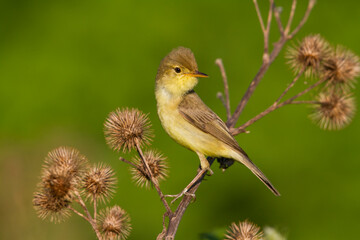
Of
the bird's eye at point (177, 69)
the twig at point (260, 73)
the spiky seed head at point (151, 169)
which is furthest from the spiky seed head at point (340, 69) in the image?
the spiky seed head at point (151, 169)

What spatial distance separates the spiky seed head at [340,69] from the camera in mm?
3992

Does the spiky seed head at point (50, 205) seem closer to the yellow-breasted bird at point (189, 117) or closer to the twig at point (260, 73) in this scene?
the yellow-breasted bird at point (189, 117)

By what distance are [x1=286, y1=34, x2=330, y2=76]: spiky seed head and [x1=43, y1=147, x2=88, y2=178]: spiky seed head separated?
1903mm

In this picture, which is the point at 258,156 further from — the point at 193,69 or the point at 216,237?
the point at 216,237

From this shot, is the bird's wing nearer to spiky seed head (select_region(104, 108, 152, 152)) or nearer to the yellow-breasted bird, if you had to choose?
the yellow-breasted bird

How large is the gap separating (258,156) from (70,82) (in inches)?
93.7

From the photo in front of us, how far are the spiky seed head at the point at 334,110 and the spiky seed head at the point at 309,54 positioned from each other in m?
0.25

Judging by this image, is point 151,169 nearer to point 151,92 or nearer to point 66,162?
point 66,162

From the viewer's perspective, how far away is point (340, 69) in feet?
13.1

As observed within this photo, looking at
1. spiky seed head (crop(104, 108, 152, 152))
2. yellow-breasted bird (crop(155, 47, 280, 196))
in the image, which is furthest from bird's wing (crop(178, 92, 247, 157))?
spiky seed head (crop(104, 108, 152, 152))

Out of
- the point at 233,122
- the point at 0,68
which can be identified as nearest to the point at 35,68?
the point at 0,68

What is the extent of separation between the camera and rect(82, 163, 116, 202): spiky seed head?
2996mm

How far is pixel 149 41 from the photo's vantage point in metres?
6.38

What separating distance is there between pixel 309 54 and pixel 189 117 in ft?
3.42
